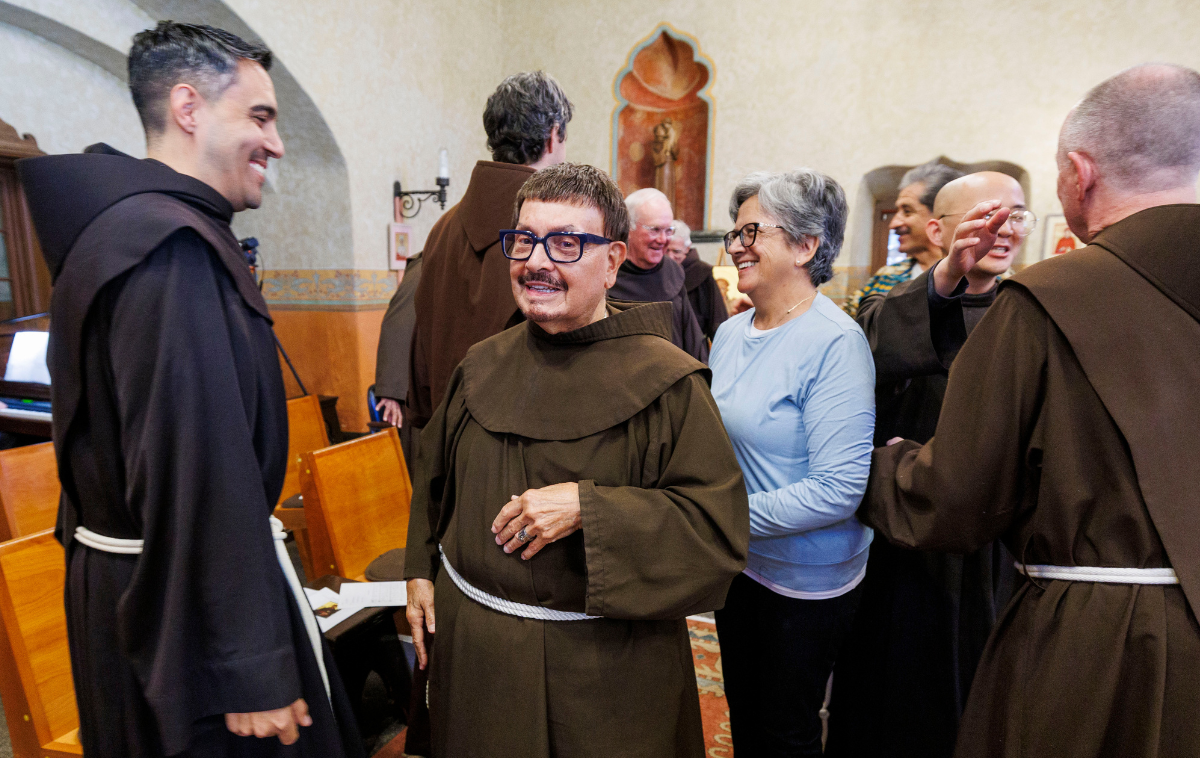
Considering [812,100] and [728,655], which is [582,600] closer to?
[728,655]

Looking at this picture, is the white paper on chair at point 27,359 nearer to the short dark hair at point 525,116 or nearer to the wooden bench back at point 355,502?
the wooden bench back at point 355,502

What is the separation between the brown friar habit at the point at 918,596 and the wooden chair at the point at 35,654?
6.78 feet

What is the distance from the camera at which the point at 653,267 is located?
309 centimetres

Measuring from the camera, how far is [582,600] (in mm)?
1285

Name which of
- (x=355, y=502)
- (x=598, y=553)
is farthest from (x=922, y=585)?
(x=355, y=502)

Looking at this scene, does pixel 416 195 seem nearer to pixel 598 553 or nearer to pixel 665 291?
pixel 665 291

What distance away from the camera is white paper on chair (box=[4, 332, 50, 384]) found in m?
4.15

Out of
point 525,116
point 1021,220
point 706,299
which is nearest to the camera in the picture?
point 1021,220

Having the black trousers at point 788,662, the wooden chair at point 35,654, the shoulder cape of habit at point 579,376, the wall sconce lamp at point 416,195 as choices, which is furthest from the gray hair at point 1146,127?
the wall sconce lamp at point 416,195

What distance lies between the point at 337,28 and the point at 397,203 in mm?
1394

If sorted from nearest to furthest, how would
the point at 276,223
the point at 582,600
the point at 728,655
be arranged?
1. the point at 582,600
2. the point at 728,655
3. the point at 276,223

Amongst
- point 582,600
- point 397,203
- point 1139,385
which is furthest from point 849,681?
point 397,203

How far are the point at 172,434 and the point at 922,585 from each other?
1818mm

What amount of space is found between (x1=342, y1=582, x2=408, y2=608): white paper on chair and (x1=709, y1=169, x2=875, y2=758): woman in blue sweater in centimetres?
109
